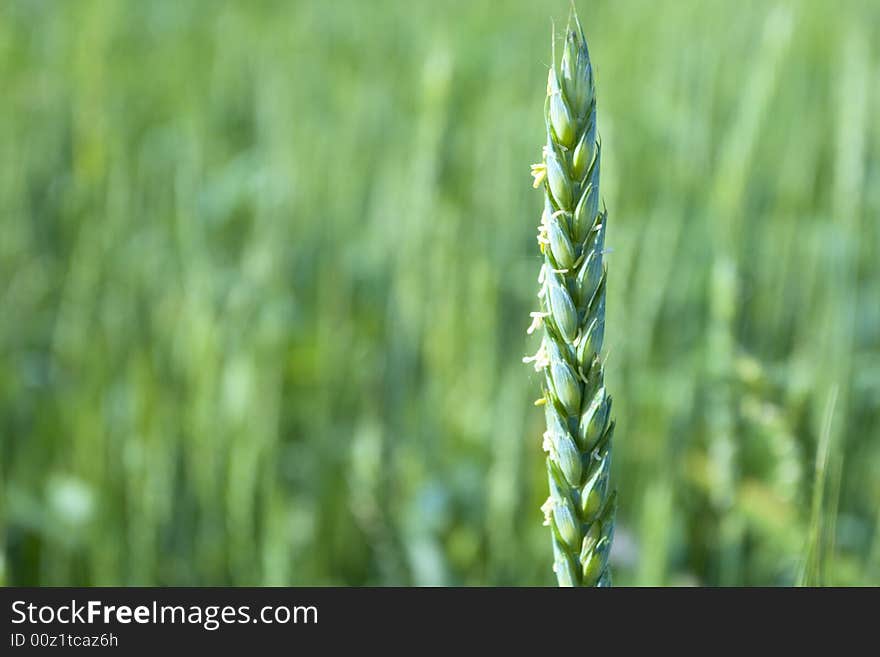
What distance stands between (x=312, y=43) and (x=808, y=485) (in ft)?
10.2

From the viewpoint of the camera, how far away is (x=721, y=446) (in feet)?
4.27

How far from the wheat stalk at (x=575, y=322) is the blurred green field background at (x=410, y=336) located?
16 centimetres

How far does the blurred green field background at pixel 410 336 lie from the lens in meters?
1.33

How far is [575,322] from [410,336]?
4.66 feet

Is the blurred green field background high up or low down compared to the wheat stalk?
up

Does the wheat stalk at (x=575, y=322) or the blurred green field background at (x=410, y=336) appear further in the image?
the blurred green field background at (x=410, y=336)

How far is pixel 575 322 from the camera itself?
41 cm

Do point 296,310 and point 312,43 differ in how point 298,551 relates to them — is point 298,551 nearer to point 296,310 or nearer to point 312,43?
point 296,310

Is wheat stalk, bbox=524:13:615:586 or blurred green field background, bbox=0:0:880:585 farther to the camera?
blurred green field background, bbox=0:0:880:585

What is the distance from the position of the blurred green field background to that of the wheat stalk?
0.16m

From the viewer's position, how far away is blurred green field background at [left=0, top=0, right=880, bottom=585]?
133 cm

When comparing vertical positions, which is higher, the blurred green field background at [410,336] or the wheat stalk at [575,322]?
the blurred green field background at [410,336]

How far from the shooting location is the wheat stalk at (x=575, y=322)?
1.32ft
